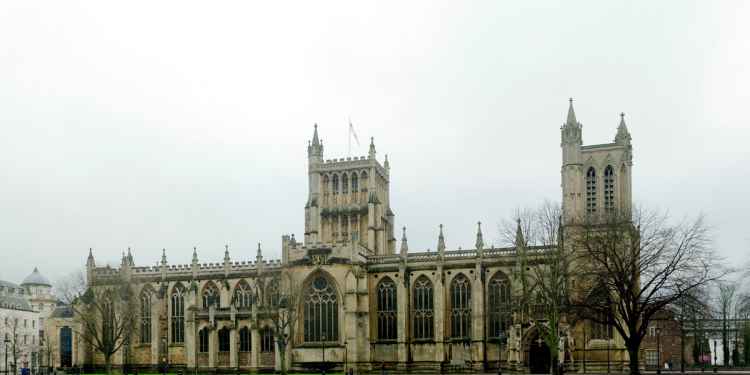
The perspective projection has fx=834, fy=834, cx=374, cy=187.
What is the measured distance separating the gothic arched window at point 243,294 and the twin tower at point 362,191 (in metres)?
8.66

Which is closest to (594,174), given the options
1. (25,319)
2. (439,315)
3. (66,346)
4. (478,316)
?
(478,316)

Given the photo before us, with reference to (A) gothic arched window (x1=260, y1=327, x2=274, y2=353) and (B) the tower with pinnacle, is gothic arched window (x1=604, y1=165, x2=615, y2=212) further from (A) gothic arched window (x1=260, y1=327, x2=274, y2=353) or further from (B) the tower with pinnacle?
(A) gothic arched window (x1=260, y1=327, x2=274, y2=353)

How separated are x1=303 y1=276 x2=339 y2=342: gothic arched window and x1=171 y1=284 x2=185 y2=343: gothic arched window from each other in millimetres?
16809

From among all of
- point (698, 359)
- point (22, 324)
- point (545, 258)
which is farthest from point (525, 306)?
point (22, 324)

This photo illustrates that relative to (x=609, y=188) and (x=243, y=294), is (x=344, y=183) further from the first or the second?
(x=609, y=188)

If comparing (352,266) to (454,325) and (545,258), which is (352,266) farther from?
(545,258)

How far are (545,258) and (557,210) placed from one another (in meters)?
4.15

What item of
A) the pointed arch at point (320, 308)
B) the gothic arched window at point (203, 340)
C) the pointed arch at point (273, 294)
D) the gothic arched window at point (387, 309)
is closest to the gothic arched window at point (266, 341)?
the pointed arch at point (273, 294)

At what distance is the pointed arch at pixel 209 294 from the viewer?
91875 mm

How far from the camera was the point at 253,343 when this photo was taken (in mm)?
83688

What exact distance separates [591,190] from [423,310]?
20.3 meters

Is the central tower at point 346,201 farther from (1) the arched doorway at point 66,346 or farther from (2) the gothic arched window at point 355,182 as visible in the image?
(1) the arched doorway at point 66,346

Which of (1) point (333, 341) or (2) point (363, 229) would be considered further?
(2) point (363, 229)

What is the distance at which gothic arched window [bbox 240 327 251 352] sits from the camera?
8562cm
